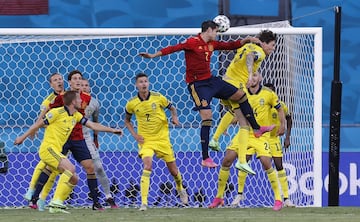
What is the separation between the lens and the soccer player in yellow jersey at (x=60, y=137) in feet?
40.2

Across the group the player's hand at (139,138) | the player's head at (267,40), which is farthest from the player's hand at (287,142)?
the player's hand at (139,138)

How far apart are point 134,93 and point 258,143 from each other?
2524 mm

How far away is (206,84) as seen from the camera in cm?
1222

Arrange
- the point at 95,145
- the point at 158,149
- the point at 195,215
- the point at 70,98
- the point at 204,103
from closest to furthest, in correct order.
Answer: the point at 195,215, the point at 204,103, the point at 70,98, the point at 158,149, the point at 95,145

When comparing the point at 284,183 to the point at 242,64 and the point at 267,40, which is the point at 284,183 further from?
the point at 267,40

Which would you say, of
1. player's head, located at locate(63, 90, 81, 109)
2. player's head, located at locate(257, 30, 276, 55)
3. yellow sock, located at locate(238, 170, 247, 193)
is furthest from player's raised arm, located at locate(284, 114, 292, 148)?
player's head, located at locate(63, 90, 81, 109)

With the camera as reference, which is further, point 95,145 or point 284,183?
point 95,145

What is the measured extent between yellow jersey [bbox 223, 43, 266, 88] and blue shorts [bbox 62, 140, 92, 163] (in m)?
1.68

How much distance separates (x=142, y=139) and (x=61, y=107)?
1.22 m

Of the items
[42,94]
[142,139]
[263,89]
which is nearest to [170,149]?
[142,139]

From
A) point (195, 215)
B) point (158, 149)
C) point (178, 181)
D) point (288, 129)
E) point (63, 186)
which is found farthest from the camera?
point (288, 129)

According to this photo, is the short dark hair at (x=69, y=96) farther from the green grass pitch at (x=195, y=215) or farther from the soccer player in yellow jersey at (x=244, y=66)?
the soccer player in yellow jersey at (x=244, y=66)

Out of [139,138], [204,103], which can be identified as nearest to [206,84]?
[204,103]

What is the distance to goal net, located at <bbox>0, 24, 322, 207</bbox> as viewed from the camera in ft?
45.8
